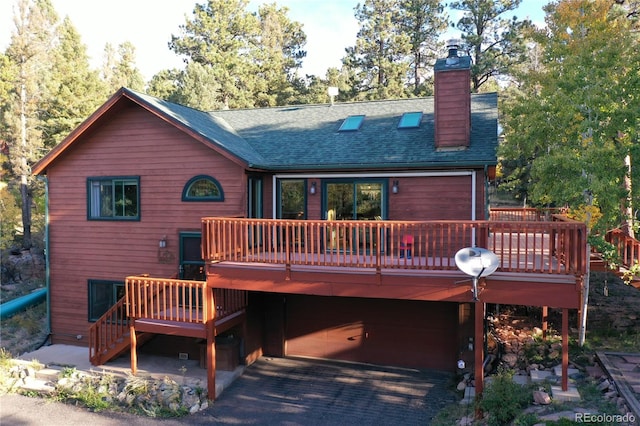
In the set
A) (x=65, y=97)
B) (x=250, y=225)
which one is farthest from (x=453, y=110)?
(x=65, y=97)

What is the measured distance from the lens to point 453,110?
11133 mm

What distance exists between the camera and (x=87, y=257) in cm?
1243

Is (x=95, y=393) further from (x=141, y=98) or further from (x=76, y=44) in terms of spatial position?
(x=76, y=44)

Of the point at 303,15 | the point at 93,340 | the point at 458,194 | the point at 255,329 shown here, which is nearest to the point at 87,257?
the point at 93,340

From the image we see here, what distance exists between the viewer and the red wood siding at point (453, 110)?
11.0 m

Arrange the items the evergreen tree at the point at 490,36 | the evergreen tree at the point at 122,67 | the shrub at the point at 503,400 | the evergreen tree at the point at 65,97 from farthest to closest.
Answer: the evergreen tree at the point at 122,67, the evergreen tree at the point at 490,36, the evergreen tree at the point at 65,97, the shrub at the point at 503,400

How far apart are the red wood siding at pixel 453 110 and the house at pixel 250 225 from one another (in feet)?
0.11

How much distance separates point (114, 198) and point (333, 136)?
247 inches

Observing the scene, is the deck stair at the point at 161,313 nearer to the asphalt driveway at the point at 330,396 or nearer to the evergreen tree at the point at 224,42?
the asphalt driveway at the point at 330,396

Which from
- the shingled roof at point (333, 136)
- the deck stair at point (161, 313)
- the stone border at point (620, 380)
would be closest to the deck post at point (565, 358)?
the stone border at point (620, 380)

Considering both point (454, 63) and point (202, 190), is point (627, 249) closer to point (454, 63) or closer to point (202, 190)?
point (454, 63)

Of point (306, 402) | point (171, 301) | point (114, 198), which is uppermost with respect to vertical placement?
point (114, 198)

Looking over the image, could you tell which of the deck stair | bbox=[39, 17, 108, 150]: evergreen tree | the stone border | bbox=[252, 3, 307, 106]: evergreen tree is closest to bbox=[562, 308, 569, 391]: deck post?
the stone border

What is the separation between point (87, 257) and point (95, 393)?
13.4 ft
